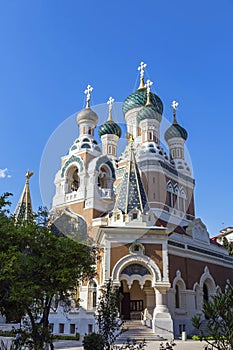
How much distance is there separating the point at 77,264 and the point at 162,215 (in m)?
13.9

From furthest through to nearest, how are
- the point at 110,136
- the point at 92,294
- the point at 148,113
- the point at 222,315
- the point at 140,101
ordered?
the point at 110,136 → the point at 140,101 → the point at 148,113 → the point at 92,294 → the point at 222,315

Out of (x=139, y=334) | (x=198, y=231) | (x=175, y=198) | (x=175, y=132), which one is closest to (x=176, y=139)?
(x=175, y=132)

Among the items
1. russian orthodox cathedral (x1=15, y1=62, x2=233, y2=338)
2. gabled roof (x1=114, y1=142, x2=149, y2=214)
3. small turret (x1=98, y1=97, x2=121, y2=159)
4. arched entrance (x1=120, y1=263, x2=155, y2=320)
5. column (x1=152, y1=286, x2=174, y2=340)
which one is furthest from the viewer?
small turret (x1=98, y1=97, x2=121, y2=159)

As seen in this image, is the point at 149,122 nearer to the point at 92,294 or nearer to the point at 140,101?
the point at 140,101

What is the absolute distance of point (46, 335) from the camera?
959cm

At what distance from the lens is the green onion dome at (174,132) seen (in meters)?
32.4

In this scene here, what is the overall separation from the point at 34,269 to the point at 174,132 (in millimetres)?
24084

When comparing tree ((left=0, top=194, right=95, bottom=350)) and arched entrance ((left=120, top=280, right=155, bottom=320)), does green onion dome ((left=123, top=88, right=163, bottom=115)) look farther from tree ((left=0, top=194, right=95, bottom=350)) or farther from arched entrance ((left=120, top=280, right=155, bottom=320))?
tree ((left=0, top=194, right=95, bottom=350))

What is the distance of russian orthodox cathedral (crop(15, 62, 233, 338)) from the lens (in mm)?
17609

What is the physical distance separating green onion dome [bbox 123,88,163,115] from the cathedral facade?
0.28ft

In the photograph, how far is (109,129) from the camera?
31391 mm

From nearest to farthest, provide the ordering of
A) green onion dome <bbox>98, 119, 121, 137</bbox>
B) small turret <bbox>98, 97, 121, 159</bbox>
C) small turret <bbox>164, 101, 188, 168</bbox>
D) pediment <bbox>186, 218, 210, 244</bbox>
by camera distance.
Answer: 1. pediment <bbox>186, 218, 210, 244</bbox>
2. small turret <bbox>98, 97, 121, 159</bbox>
3. green onion dome <bbox>98, 119, 121, 137</bbox>
4. small turret <bbox>164, 101, 188, 168</bbox>

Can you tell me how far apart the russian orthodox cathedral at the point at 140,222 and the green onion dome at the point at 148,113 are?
0.29ft

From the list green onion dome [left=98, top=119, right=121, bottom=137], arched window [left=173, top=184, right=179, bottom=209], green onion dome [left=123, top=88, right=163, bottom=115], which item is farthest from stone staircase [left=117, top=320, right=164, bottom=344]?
green onion dome [left=123, top=88, right=163, bottom=115]
